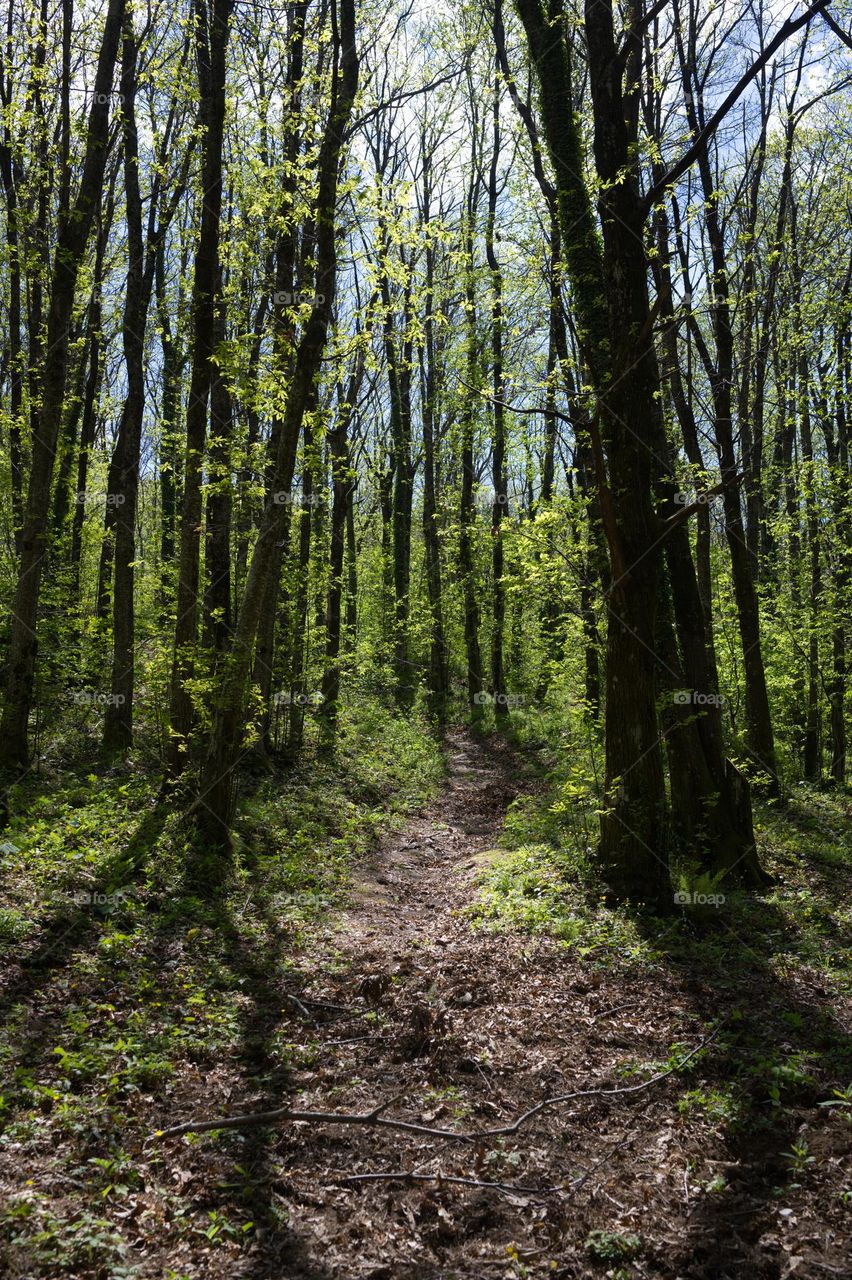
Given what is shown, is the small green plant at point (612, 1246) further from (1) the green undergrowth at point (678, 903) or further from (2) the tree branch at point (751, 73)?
(2) the tree branch at point (751, 73)

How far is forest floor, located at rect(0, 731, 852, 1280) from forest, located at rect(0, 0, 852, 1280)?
25 millimetres

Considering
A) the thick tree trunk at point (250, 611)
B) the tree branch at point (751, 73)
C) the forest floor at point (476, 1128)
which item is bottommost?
the forest floor at point (476, 1128)

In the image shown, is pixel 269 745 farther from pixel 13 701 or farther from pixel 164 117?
pixel 164 117

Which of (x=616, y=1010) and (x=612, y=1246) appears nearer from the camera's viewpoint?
(x=612, y=1246)

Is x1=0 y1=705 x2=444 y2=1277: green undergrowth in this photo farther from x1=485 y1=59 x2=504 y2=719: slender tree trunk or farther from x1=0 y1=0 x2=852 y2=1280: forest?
x1=485 y1=59 x2=504 y2=719: slender tree trunk

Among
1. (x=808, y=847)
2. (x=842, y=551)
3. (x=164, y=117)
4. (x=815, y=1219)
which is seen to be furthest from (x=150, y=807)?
(x=164, y=117)

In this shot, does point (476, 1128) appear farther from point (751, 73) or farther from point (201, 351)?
point (201, 351)

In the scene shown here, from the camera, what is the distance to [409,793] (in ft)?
46.2

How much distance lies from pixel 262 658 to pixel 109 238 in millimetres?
14406

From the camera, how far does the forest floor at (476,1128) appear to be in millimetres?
3369

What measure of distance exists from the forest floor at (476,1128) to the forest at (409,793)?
3 cm

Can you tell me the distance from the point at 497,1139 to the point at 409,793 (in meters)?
9.84

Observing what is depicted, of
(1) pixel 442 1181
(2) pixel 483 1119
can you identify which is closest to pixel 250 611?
(2) pixel 483 1119

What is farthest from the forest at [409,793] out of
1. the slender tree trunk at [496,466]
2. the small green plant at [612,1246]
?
the slender tree trunk at [496,466]
